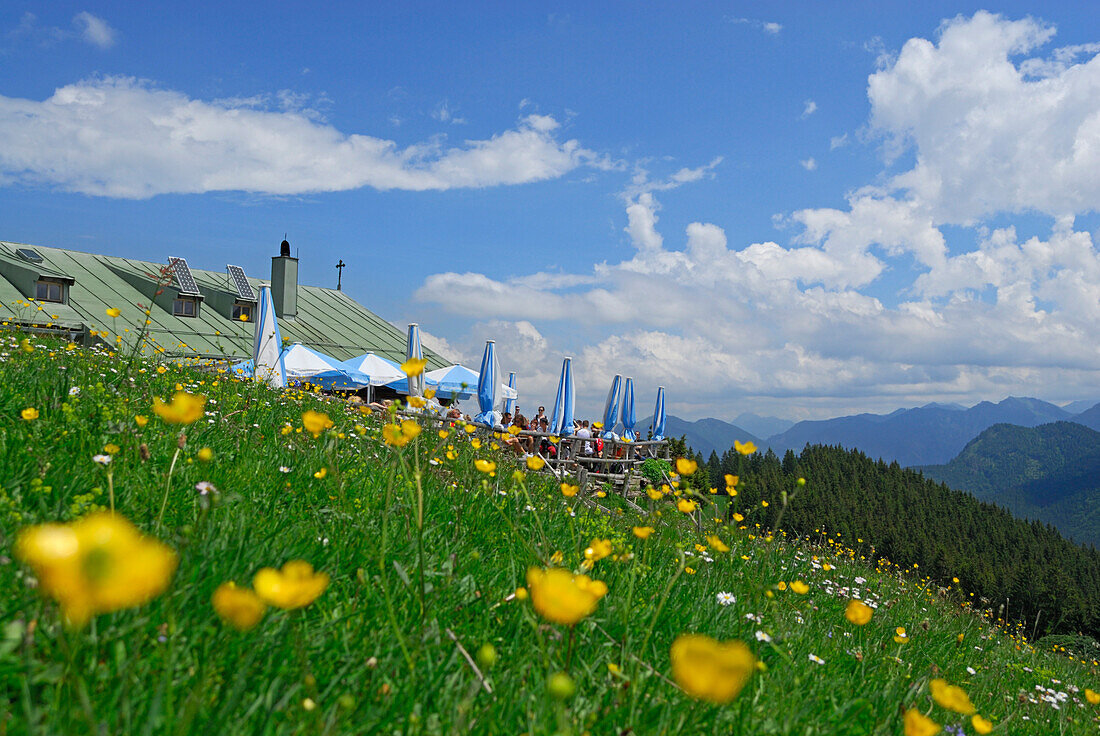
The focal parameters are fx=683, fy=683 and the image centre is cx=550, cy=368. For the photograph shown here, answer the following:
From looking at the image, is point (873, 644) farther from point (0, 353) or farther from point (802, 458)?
point (802, 458)

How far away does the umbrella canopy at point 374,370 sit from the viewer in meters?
19.0

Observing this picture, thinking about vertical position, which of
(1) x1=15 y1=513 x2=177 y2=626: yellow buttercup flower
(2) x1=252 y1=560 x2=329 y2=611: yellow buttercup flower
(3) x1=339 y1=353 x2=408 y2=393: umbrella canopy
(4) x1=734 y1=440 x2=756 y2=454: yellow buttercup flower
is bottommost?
(2) x1=252 y1=560 x2=329 y2=611: yellow buttercup flower

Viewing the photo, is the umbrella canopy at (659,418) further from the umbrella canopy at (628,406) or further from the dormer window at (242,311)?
the dormer window at (242,311)

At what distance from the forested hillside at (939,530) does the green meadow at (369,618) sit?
4468 centimetres

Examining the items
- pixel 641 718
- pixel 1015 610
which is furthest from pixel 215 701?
pixel 1015 610

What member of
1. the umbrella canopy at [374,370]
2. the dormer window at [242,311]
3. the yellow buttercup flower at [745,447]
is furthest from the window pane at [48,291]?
the yellow buttercup flower at [745,447]

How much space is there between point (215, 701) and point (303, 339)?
3045 centimetres

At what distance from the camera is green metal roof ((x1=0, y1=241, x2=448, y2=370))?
23891mm

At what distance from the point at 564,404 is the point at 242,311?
17.7 meters

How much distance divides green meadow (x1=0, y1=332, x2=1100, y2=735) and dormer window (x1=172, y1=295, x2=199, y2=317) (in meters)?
26.2

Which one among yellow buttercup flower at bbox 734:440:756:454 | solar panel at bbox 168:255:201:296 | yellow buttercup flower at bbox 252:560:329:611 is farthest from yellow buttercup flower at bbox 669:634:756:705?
solar panel at bbox 168:255:201:296

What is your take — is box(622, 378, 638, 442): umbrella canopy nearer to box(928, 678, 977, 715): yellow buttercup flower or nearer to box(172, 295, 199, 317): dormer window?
box(172, 295, 199, 317): dormer window

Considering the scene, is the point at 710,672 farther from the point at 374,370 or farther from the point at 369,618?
the point at 374,370

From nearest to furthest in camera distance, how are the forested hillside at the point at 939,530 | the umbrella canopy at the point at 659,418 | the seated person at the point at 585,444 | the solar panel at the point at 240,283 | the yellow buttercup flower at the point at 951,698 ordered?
1. the yellow buttercup flower at the point at 951,698
2. the seated person at the point at 585,444
3. the umbrella canopy at the point at 659,418
4. the solar panel at the point at 240,283
5. the forested hillside at the point at 939,530
